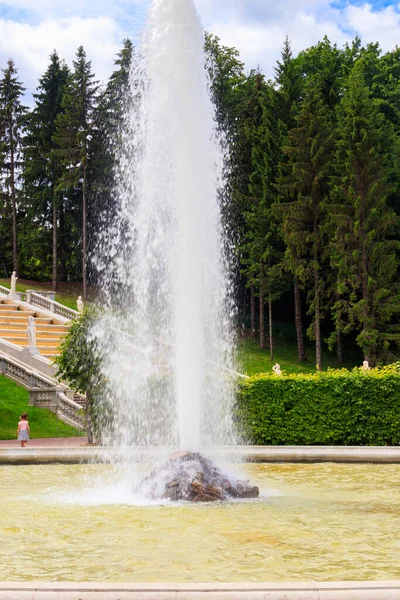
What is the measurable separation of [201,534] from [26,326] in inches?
1215

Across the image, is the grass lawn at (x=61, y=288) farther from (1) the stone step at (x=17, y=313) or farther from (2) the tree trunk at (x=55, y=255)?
(1) the stone step at (x=17, y=313)

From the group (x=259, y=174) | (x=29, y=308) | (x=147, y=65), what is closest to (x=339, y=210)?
(x=259, y=174)

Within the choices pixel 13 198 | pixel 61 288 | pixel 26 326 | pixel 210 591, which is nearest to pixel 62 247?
pixel 61 288

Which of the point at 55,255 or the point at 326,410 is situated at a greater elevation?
the point at 55,255

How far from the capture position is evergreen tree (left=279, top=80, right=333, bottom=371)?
4403 cm

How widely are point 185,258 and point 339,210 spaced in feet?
101

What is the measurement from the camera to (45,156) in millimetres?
61188

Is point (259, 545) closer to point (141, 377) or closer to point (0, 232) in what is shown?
point (141, 377)

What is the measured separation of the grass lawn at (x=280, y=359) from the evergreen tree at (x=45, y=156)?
711 inches

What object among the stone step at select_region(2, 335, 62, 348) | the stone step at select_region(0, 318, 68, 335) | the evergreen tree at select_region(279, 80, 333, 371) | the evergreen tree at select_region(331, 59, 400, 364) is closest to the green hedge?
the stone step at select_region(2, 335, 62, 348)

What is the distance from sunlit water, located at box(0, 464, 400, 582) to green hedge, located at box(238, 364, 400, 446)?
6494mm

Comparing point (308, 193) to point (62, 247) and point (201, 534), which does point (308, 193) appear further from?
point (201, 534)

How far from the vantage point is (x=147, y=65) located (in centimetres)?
1521

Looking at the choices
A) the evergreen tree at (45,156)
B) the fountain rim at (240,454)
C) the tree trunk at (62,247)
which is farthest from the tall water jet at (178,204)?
the tree trunk at (62,247)
